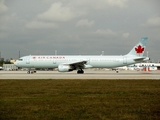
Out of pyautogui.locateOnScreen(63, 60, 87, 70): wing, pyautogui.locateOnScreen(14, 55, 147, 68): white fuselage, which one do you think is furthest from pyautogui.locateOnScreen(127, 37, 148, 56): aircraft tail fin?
pyautogui.locateOnScreen(63, 60, 87, 70): wing

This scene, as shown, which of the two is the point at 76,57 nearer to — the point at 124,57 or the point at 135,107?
the point at 124,57

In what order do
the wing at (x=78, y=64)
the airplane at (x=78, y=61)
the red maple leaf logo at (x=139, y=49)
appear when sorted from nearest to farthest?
the wing at (x=78, y=64), the airplane at (x=78, y=61), the red maple leaf logo at (x=139, y=49)

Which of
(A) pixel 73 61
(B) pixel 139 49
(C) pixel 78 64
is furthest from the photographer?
(B) pixel 139 49

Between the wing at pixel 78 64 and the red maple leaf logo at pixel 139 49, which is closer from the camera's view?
the wing at pixel 78 64

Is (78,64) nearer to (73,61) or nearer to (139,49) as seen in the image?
(73,61)

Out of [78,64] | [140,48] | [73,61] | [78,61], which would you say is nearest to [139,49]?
[140,48]

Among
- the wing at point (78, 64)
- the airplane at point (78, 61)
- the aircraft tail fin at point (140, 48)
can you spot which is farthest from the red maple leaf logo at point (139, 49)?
the wing at point (78, 64)

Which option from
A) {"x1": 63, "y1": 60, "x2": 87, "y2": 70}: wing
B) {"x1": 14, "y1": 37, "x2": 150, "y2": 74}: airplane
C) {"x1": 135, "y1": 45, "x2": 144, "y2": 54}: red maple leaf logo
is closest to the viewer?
{"x1": 63, "y1": 60, "x2": 87, "y2": 70}: wing

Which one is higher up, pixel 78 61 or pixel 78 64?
pixel 78 61

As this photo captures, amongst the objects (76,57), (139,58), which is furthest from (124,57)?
(76,57)

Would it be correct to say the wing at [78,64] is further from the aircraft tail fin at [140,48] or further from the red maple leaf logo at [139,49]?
the red maple leaf logo at [139,49]

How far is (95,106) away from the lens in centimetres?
1016

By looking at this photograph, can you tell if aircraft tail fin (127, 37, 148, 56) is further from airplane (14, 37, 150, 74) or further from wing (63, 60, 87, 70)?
wing (63, 60, 87, 70)

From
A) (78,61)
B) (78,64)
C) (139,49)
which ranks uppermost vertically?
(139,49)
